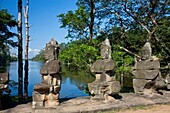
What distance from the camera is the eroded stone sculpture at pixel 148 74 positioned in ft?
30.1

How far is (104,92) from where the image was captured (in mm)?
8023

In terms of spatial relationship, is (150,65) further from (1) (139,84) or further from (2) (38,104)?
(2) (38,104)

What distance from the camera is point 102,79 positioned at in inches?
320

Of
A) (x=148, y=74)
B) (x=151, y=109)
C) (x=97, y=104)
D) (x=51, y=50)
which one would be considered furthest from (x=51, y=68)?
(x=148, y=74)

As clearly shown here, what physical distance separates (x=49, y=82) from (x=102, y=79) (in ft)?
6.97

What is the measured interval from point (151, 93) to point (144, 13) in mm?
9243

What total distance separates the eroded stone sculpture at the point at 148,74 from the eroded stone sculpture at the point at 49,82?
4.01 meters

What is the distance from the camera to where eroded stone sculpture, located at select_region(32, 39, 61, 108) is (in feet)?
22.6

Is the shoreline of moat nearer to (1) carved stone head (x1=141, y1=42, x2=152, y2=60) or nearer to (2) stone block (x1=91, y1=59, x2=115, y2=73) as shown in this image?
(2) stone block (x1=91, y1=59, x2=115, y2=73)

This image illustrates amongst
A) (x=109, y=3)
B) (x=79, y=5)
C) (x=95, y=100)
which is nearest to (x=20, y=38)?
(x=79, y=5)

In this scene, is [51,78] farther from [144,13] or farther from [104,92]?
[144,13]

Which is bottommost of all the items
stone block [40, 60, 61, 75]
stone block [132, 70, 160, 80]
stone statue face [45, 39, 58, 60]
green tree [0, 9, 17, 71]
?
stone block [132, 70, 160, 80]

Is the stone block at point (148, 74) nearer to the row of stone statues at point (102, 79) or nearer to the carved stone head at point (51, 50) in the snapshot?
the row of stone statues at point (102, 79)

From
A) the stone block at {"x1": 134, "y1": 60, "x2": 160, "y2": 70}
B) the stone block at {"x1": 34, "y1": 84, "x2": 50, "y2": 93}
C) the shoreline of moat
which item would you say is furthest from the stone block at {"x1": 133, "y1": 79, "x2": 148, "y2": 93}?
the stone block at {"x1": 34, "y1": 84, "x2": 50, "y2": 93}
